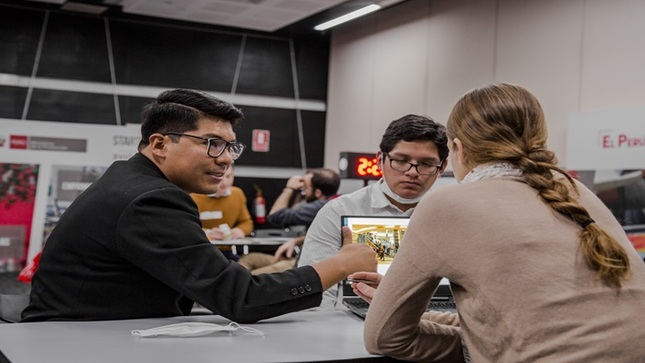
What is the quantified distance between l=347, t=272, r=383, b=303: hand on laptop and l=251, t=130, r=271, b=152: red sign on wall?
6.99 metres

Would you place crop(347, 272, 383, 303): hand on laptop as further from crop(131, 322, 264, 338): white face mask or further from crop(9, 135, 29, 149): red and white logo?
crop(9, 135, 29, 149): red and white logo

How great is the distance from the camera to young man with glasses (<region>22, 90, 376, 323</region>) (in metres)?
1.86

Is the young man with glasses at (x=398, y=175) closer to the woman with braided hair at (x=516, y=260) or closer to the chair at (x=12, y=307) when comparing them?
the chair at (x=12, y=307)

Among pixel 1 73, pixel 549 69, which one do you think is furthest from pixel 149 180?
pixel 1 73

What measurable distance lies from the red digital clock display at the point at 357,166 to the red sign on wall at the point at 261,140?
3576 millimetres

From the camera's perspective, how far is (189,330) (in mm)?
1778

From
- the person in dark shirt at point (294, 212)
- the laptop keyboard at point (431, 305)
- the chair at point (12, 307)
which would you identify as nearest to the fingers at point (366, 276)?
the laptop keyboard at point (431, 305)

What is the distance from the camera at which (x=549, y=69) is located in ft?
19.6

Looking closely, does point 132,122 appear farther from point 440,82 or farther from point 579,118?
point 579,118

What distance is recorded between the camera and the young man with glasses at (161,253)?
1862 millimetres

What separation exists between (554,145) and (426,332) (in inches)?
179

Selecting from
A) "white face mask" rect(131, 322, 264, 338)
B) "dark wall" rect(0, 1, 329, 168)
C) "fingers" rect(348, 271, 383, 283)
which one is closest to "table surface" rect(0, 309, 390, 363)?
"white face mask" rect(131, 322, 264, 338)

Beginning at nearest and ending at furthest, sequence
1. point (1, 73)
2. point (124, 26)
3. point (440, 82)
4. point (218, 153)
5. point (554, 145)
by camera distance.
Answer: point (218, 153), point (554, 145), point (440, 82), point (1, 73), point (124, 26)

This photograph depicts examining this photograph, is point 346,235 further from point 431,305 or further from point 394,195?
point 394,195
